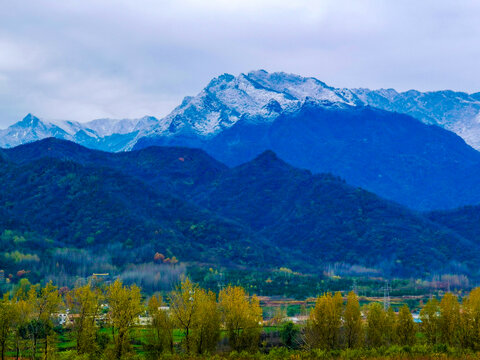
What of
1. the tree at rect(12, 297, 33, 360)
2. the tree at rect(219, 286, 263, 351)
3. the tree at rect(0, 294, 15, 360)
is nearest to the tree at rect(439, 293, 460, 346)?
the tree at rect(219, 286, 263, 351)

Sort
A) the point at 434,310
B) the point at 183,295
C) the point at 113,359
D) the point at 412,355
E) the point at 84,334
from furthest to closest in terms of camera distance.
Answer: the point at 434,310 < the point at 183,295 < the point at 84,334 < the point at 113,359 < the point at 412,355

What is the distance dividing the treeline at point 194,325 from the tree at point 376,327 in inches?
7.6

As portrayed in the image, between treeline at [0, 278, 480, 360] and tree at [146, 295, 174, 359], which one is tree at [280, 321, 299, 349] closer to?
treeline at [0, 278, 480, 360]

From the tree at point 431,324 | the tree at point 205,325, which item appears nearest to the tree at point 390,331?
the tree at point 431,324

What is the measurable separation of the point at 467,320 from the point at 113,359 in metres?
65.1

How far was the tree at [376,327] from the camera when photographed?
422 ft

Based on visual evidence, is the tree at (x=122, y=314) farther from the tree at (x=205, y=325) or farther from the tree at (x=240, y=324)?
the tree at (x=240, y=324)

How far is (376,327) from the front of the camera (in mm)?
129875

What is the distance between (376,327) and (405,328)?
561 centimetres

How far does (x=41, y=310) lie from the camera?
4601 inches

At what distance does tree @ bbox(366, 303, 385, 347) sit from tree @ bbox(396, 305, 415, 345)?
3.05 m

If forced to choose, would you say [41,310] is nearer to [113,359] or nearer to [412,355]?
[113,359]

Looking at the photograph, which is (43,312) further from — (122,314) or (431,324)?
(431,324)

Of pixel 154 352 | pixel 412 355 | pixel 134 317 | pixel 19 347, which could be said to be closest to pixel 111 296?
pixel 134 317
